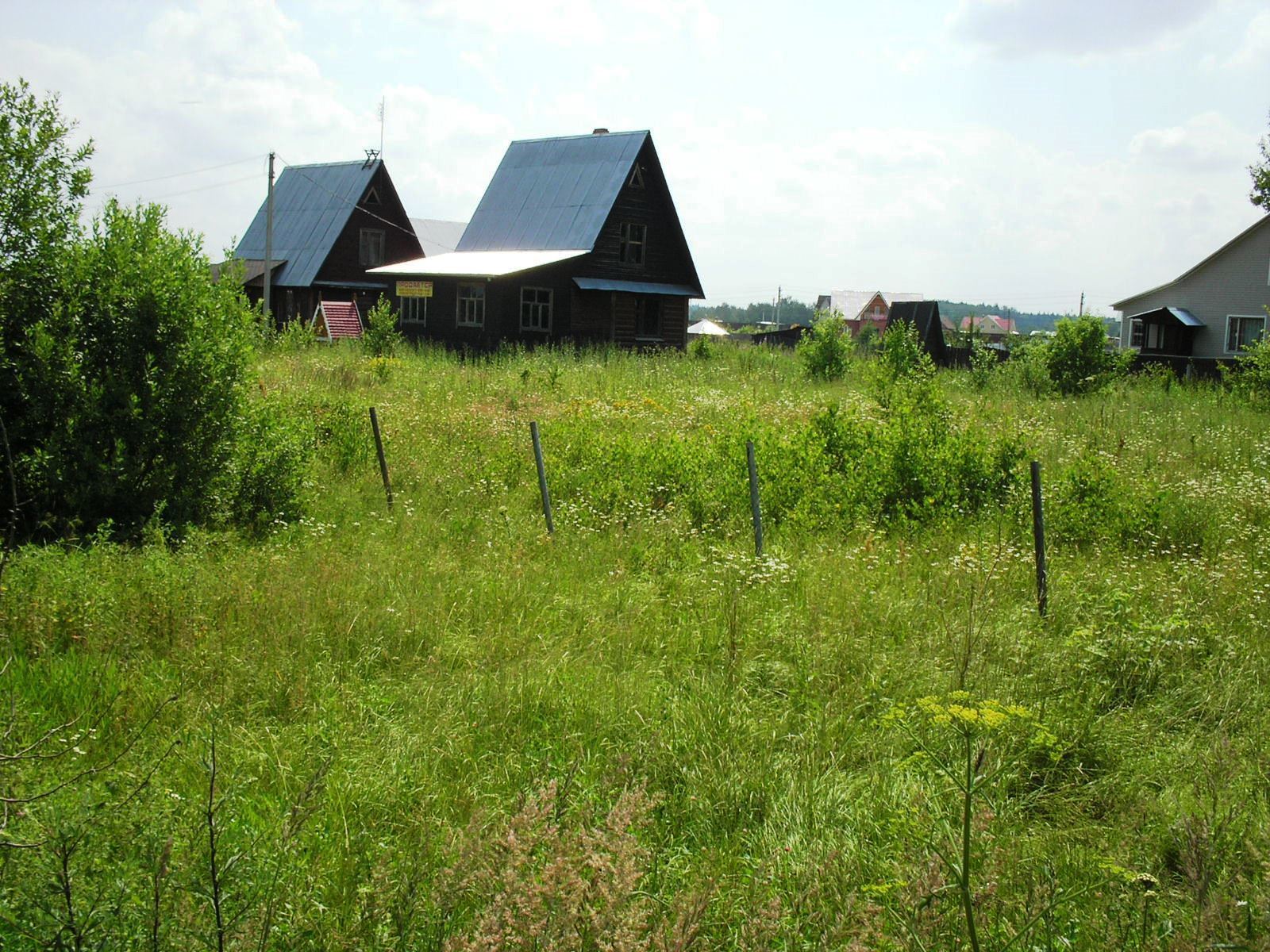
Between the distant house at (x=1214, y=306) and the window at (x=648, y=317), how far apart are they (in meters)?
20.2

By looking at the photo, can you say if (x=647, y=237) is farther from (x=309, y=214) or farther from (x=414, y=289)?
(x=309, y=214)

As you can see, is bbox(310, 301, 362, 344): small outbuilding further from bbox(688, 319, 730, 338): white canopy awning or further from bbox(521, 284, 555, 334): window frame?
A: bbox(688, 319, 730, 338): white canopy awning

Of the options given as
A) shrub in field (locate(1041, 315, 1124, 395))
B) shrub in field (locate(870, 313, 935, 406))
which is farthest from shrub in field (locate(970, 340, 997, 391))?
shrub in field (locate(1041, 315, 1124, 395))

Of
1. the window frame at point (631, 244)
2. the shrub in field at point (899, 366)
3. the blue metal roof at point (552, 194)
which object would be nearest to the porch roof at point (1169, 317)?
the shrub in field at point (899, 366)

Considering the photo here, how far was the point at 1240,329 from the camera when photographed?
41.1 m

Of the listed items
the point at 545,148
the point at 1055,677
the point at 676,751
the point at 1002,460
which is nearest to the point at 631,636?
the point at 676,751

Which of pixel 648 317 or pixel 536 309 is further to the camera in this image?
pixel 648 317

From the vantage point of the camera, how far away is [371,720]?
5281 millimetres

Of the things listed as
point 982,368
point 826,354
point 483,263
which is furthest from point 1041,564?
point 483,263

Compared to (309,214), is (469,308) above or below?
below

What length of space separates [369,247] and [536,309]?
12056mm

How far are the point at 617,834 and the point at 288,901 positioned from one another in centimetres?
164

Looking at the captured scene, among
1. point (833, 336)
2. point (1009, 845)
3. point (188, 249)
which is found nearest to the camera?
point (1009, 845)

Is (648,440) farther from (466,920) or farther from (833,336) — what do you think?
(833,336)
